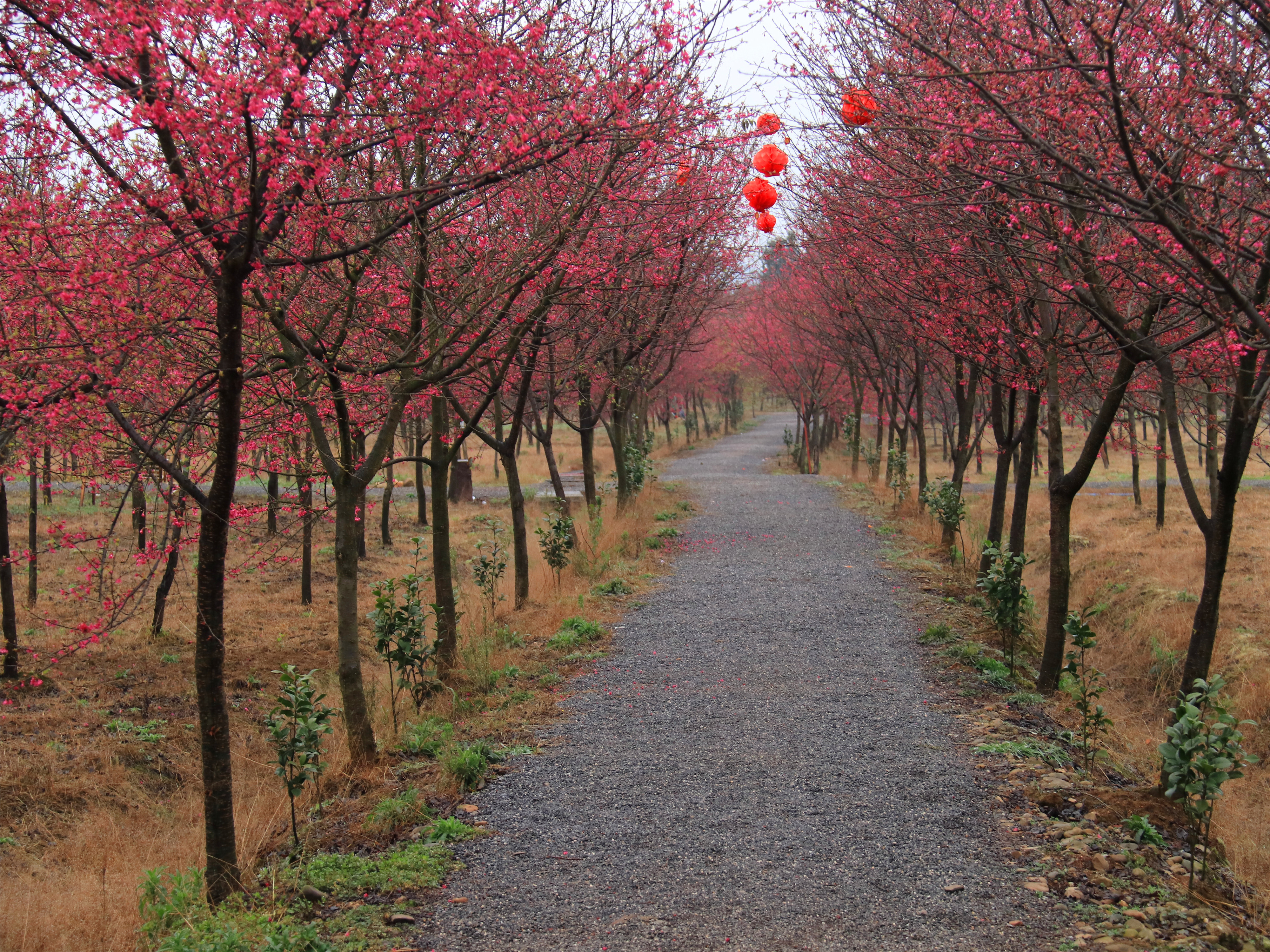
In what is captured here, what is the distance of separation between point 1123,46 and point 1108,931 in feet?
14.4

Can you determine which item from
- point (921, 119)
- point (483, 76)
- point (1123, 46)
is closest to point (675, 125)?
point (921, 119)

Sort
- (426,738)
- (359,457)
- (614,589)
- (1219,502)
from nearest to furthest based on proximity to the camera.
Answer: (1219,502), (426,738), (359,457), (614,589)

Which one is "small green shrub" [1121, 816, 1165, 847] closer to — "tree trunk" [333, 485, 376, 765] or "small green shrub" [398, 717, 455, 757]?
"small green shrub" [398, 717, 455, 757]

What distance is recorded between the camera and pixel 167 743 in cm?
749

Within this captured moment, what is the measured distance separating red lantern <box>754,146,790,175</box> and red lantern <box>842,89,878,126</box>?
1.17 metres

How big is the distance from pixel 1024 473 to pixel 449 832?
6937 mm

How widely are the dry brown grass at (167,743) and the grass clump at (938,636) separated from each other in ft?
10.6

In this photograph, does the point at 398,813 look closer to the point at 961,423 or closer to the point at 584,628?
the point at 584,628

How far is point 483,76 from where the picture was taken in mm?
4266

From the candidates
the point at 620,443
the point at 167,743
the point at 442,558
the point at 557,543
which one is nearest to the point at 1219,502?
the point at 442,558

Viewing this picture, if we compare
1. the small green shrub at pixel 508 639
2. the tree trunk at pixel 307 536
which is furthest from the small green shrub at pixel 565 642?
the tree trunk at pixel 307 536

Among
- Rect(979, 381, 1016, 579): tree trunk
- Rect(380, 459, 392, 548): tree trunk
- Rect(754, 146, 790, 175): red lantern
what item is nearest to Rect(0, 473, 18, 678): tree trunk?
Rect(380, 459, 392, 548): tree trunk

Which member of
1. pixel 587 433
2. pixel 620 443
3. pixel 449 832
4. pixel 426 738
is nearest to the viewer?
pixel 449 832

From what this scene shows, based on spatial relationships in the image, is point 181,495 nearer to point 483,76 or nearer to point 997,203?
point 483,76
